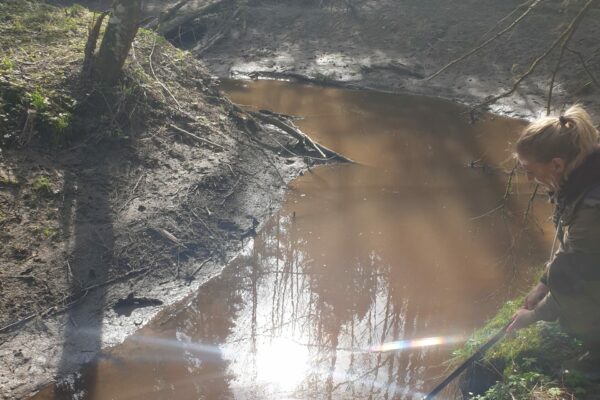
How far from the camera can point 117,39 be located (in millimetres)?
6234

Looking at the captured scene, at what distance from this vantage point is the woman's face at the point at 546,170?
2414 mm

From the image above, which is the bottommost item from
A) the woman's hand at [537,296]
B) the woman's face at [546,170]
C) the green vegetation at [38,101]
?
the woman's hand at [537,296]

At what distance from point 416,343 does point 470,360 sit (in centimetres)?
114

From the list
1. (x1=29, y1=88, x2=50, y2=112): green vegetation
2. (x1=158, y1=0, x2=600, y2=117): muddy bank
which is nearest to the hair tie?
(x1=29, y1=88, x2=50, y2=112): green vegetation

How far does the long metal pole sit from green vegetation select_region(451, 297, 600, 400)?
82 mm

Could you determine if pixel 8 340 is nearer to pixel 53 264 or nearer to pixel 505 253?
pixel 53 264

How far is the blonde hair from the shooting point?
7.70ft

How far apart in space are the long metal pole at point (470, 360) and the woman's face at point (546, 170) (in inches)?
40.7

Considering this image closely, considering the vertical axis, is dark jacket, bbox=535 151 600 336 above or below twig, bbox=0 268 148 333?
above

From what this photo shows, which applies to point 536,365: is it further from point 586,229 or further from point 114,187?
point 114,187

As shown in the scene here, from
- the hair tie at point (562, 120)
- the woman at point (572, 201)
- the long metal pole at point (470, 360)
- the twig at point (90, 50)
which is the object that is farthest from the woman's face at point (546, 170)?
the twig at point (90, 50)

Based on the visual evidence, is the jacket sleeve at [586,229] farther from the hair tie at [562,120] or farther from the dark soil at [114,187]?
the dark soil at [114,187]

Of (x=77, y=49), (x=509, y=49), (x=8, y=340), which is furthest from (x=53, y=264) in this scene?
(x=509, y=49)

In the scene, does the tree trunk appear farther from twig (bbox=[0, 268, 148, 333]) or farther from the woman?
the woman
